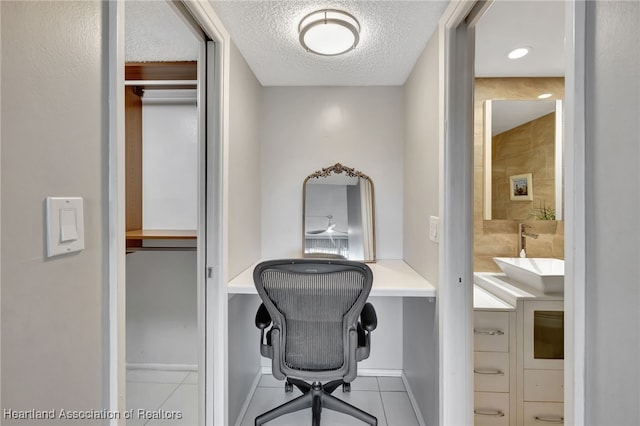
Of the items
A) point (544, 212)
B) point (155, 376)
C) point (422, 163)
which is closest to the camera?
point (422, 163)

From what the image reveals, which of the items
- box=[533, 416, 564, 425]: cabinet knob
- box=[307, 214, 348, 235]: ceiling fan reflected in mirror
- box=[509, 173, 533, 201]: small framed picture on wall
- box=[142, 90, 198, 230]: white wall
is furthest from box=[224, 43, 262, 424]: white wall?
box=[509, 173, 533, 201]: small framed picture on wall

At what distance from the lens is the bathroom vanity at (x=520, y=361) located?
5.65ft

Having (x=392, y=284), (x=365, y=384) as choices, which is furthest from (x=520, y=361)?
(x=365, y=384)

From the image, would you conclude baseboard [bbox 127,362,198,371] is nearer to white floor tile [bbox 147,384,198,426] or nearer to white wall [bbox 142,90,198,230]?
white floor tile [bbox 147,384,198,426]

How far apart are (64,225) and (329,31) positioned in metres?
1.45

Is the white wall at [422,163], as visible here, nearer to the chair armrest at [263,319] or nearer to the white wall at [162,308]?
the chair armrest at [263,319]

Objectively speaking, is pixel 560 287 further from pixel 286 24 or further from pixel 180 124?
pixel 180 124

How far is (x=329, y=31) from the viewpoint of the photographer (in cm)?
162

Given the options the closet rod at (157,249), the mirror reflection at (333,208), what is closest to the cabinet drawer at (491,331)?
the mirror reflection at (333,208)

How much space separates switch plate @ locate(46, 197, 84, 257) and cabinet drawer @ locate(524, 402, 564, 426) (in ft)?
7.13

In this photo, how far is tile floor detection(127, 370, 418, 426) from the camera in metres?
1.97

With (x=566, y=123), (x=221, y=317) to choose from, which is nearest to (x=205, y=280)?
(x=221, y=317)

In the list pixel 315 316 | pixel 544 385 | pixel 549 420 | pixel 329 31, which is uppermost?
pixel 329 31

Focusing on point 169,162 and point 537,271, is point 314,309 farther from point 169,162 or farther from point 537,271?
point 169,162
